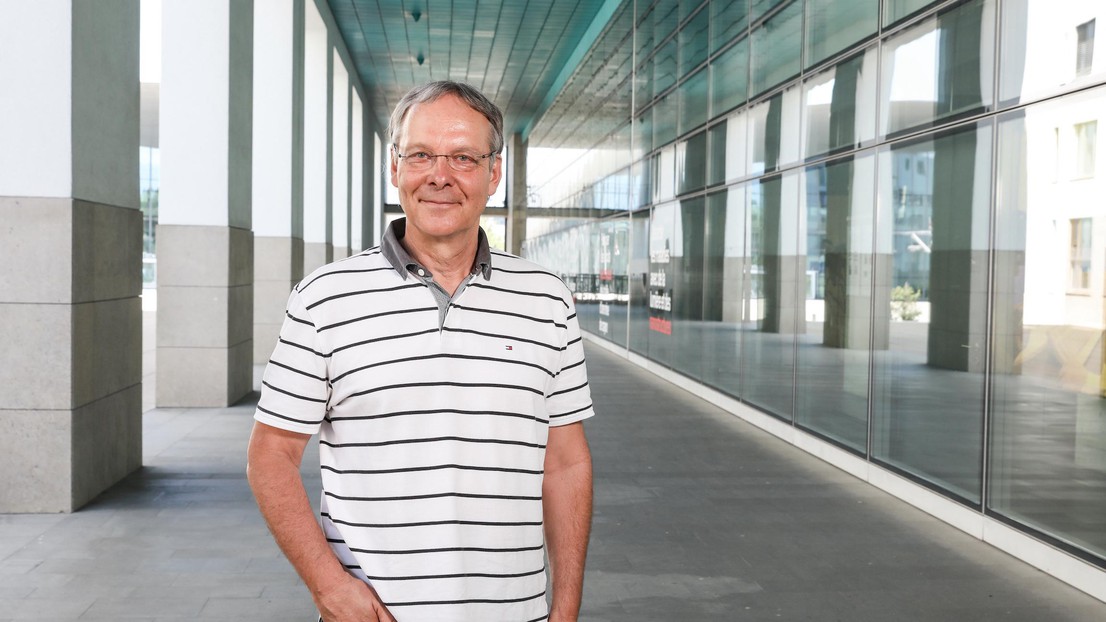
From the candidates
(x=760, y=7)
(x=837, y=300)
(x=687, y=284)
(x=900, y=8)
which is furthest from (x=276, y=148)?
(x=900, y=8)

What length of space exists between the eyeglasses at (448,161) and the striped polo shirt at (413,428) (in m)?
0.18

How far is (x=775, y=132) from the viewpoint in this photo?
1120 centimetres

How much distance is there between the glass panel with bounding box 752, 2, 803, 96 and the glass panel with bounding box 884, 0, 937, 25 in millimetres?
2057

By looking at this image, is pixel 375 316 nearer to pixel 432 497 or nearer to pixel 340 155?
pixel 432 497

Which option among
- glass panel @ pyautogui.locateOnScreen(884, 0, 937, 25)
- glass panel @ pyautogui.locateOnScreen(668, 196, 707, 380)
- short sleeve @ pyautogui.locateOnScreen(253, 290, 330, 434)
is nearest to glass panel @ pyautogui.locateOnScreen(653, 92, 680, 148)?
glass panel @ pyautogui.locateOnScreen(668, 196, 707, 380)

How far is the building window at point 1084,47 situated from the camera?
5762 millimetres

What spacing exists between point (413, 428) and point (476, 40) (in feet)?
78.3

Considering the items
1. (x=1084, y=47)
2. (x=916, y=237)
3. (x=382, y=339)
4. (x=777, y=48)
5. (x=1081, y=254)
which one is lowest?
(x=382, y=339)

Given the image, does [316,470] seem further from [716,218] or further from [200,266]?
[716,218]

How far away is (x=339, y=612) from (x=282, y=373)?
435 millimetres

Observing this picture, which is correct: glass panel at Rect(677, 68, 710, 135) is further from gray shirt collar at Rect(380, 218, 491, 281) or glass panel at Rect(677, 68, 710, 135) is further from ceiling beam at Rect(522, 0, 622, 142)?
gray shirt collar at Rect(380, 218, 491, 281)

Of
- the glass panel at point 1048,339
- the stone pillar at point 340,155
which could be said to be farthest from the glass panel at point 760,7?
the stone pillar at point 340,155

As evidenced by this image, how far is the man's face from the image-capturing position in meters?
2.06

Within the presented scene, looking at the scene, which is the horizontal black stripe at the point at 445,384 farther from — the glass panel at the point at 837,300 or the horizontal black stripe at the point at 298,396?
the glass panel at the point at 837,300
